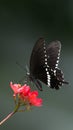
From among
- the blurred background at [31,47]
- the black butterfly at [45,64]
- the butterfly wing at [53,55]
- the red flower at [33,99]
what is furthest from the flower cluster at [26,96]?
the blurred background at [31,47]

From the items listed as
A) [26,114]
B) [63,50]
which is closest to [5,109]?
[26,114]

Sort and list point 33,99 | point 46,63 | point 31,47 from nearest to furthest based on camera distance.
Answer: point 33,99 < point 46,63 < point 31,47

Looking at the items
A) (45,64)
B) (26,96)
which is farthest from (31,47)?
(26,96)

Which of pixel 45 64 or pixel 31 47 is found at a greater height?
pixel 31 47

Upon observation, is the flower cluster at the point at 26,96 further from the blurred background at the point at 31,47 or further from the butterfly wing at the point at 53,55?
the blurred background at the point at 31,47

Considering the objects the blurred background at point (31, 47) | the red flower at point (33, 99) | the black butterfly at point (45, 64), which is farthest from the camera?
the blurred background at point (31, 47)

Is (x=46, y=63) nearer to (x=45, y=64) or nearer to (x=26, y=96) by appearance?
(x=45, y=64)

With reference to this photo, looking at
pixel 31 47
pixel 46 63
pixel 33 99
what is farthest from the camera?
pixel 31 47
